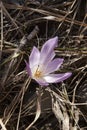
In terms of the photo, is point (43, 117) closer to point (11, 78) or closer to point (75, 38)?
point (11, 78)

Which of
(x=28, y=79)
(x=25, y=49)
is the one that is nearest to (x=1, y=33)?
(x=25, y=49)

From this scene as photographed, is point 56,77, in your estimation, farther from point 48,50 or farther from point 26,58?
point 26,58

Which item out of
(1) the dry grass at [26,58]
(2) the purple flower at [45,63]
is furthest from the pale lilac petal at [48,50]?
(1) the dry grass at [26,58]

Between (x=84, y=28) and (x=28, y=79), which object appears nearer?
(x=28, y=79)

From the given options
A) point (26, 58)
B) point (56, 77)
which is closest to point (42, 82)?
point (56, 77)

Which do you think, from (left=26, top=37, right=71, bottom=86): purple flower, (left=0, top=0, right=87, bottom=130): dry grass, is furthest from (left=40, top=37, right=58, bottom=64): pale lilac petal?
(left=0, top=0, right=87, bottom=130): dry grass

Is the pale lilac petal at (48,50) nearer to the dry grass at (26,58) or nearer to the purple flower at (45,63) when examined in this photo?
the purple flower at (45,63)

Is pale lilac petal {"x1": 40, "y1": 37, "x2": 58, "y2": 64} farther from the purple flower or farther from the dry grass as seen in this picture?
the dry grass
